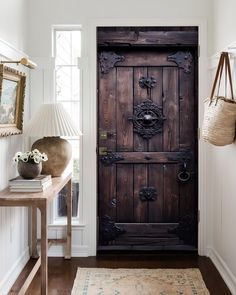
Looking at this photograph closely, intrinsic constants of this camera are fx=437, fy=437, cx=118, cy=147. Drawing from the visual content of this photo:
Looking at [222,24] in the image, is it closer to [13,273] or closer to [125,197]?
[125,197]

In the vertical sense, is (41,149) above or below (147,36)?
below

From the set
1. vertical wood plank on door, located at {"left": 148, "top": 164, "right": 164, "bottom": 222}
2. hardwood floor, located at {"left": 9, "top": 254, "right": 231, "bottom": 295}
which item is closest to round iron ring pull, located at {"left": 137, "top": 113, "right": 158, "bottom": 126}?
vertical wood plank on door, located at {"left": 148, "top": 164, "right": 164, "bottom": 222}

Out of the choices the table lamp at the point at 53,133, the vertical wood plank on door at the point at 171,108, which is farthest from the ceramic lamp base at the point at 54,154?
the vertical wood plank on door at the point at 171,108

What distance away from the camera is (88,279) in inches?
140

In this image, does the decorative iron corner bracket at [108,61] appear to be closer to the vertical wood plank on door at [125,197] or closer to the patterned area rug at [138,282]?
the vertical wood plank on door at [125,197]

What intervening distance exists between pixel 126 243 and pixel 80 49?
194cm

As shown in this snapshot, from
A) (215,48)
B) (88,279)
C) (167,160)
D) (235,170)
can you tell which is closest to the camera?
(235,170)

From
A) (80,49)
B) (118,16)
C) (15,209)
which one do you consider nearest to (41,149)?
(15,209)

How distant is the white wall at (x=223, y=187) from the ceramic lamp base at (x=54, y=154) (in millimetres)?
1343

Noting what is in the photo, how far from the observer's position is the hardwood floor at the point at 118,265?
3400 mm

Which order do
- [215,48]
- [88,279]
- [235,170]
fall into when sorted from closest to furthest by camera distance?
[235,170] < [88,279] < [215,48]

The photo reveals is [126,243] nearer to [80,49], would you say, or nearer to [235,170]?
[235,170]

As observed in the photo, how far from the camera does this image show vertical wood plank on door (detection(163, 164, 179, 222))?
429 centimetres

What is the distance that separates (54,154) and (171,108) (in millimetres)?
1290
